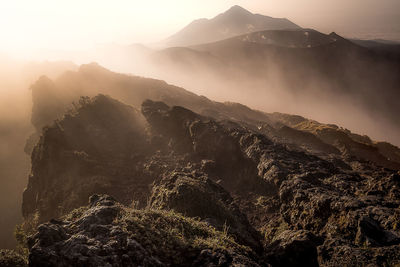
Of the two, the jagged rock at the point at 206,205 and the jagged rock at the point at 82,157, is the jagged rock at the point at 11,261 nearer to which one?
the jagged rock at the point at 206,205

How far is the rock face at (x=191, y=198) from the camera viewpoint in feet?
31.0

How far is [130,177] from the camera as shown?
23094mm

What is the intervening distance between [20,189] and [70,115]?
2058 cm

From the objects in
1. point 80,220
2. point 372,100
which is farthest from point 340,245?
point 372,100

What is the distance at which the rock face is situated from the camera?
944cm

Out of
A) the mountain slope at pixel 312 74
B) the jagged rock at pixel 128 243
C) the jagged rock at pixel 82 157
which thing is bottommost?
the jagged rock at pixel 82 157

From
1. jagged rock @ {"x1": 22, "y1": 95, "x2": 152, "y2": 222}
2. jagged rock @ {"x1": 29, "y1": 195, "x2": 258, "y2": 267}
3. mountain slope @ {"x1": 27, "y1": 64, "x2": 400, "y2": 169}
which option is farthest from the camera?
mountain slope @ {"x1": 27, "y1": 64, "x2": 400, "y2": 169}

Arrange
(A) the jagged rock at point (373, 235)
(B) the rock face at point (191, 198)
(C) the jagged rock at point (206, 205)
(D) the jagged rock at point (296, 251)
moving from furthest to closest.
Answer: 1. (C) the jagged rock at point (206, 205)
2. (D) the jagged rock at point (296, 251)
3. (A) the jagged rock at point (373, 235)
4. (B) the rock face at point (191, 198)

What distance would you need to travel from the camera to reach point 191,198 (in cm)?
1505

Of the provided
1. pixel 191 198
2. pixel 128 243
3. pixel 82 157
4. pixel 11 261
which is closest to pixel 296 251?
pixel 191 198

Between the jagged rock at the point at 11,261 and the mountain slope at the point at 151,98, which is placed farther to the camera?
the mountain slope at the point at 151,98

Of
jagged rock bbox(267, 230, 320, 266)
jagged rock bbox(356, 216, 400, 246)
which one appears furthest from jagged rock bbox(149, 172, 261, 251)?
jagged rock bbox(356, 216, 400, 246)

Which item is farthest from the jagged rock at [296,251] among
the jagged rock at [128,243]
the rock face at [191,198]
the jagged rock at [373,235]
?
the jagged rock at [373,235]

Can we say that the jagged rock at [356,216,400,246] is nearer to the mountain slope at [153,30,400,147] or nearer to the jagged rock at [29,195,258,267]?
the jagged rock at [29,195,258,267]
